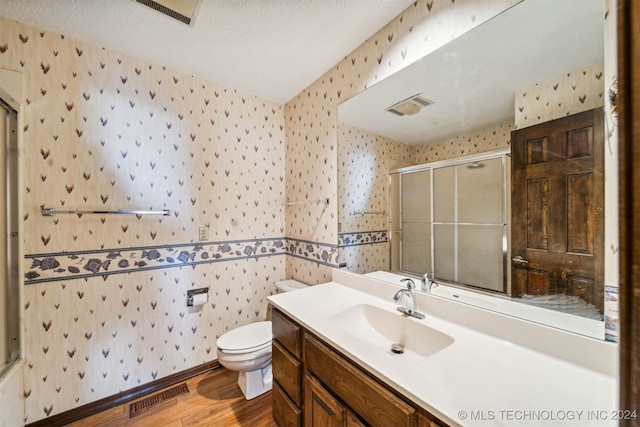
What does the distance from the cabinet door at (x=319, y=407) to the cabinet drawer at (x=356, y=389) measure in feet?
0.11

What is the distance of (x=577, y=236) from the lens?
84cm

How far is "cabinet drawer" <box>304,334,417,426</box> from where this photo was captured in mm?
718

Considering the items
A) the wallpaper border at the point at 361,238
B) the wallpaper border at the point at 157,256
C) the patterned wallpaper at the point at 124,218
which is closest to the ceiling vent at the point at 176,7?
the patterned wallpaper at the point at 124,218

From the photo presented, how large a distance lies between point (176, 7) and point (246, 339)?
6.79 feet

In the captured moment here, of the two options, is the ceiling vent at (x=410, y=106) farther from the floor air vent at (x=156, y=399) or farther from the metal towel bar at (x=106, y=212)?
the floor air vent at (x=156, y=399)

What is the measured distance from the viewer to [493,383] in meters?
0.71

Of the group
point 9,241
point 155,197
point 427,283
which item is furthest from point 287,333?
point 9,241

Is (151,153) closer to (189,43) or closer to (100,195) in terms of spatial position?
(100,195)

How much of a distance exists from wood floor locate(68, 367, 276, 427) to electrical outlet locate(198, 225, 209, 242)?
111 centimetres

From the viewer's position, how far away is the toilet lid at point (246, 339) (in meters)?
1.61

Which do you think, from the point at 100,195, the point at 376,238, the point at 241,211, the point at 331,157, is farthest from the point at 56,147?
the point at 376,238

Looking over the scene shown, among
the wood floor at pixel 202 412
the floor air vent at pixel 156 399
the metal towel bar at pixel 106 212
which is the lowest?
the wood floor at pixel 202 412

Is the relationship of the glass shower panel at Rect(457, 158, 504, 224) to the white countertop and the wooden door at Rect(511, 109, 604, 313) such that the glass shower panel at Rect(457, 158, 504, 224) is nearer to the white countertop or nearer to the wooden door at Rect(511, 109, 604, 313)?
the wooden door at Rect(511, 109, 604, 313)

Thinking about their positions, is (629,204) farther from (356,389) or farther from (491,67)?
(491,67)
